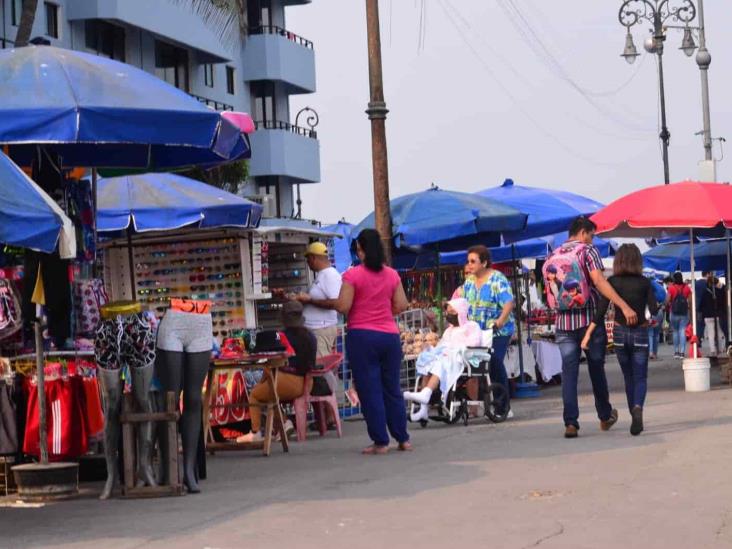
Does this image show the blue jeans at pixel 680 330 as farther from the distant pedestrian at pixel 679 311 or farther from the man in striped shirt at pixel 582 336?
the man in striped shirt at pixel 582 336

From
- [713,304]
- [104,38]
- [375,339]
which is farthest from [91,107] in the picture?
[104,38]

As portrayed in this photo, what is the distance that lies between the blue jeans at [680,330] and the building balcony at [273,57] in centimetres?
2248

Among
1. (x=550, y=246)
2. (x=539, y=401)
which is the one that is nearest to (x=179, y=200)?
(x=539, y=401)

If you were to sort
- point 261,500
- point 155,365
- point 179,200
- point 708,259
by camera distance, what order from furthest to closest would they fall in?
point 708,259, point 179,200, point 155,365, point 261,500

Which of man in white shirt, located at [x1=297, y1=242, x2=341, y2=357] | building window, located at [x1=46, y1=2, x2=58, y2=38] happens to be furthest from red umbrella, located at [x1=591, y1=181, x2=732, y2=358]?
building window, located at [x1=46, y1=2, x2=58, y2=38]

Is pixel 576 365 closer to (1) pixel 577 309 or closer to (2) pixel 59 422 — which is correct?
(1) pixel 577 309

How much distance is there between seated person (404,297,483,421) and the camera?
18047 mm

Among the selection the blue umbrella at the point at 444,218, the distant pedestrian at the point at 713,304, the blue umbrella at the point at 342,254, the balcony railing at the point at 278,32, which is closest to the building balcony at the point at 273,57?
the balcony railing at the point at 278,32

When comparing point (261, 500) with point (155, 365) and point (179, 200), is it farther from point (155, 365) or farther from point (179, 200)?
point (179, 200)

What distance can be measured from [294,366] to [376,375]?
2.01 meters

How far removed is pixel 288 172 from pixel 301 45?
484 centimetres

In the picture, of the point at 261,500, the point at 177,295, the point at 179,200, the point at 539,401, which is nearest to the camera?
the point at 261,500

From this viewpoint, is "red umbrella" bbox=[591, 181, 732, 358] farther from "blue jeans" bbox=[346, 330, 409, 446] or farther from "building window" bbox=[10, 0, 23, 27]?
"building window" bbox=[10, 0, 23, 27]

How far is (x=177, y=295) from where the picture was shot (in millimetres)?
20797
